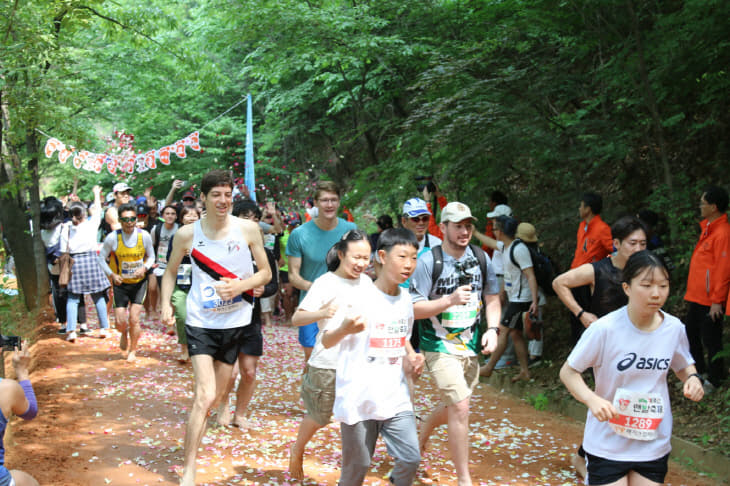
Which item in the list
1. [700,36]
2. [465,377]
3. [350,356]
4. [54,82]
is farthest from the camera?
[54,82]

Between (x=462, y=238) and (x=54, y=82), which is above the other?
(x=54, y=82)

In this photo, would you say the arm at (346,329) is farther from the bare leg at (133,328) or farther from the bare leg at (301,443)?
the bare leg at (133,328)

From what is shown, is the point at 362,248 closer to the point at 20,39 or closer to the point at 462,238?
the point at 462,238

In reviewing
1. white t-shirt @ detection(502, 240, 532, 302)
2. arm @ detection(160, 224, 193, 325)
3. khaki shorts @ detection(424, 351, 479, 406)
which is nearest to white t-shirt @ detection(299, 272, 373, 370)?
khaki shorts @ detection(424, 351, 479, 406)

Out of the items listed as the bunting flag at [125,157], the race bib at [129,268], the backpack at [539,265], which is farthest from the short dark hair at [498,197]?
the bunting flag at [125,157]

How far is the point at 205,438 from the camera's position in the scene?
6.51 meters

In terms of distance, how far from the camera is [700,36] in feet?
25.0

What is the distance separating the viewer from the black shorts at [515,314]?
9102mm

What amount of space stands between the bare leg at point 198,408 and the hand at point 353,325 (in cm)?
173

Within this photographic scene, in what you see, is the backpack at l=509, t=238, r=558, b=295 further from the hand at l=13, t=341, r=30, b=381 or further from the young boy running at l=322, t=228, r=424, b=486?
the hand at l=13, t=341, r=30, b=381

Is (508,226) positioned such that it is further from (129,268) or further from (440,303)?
(129,268)

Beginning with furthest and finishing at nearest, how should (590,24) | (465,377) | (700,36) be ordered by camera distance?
(590,24)
(700,36)
(465,377)

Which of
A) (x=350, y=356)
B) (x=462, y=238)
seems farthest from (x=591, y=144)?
(x=350, y=356)

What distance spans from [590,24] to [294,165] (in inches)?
824
